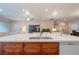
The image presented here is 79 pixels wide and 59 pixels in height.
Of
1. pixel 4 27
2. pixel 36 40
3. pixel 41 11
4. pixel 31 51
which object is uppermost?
pixel 41 11

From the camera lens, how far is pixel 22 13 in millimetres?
1477

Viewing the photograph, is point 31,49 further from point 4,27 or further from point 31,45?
point 4,27

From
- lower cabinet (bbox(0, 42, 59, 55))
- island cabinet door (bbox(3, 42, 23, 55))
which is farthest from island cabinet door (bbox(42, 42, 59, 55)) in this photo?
island cabinet door (bbox(3, 42, 23, 55))

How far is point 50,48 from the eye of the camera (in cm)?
155

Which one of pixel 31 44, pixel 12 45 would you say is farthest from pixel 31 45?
pixel 12 45

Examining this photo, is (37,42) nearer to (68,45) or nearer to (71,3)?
(68,45)

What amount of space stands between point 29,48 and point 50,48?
11.1 inches

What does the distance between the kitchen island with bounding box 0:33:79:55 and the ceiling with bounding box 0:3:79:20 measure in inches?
9.3

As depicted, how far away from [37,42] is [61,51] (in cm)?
34

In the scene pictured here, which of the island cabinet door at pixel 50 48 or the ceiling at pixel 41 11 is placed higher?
the ceiling at pixel 41 11

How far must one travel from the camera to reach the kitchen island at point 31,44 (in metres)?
1.49

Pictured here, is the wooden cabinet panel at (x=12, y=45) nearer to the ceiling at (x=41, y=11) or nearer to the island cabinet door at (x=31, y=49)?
the island cabinet door at (x=31, y=49)

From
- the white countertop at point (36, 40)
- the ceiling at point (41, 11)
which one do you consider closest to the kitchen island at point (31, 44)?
the white countertop at point (36, 40)
